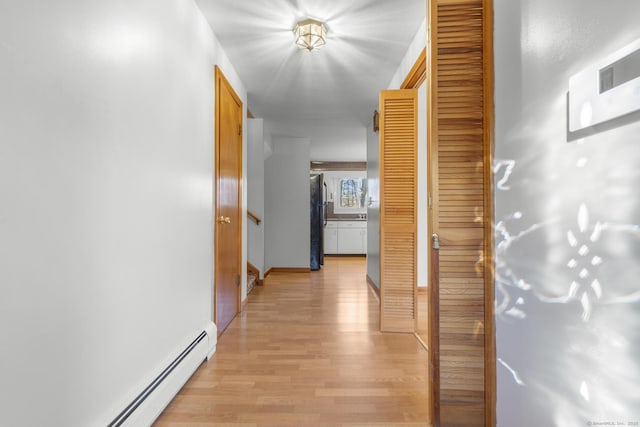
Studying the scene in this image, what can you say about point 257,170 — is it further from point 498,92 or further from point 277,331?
point 498,92

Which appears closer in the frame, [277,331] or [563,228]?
[563,228]

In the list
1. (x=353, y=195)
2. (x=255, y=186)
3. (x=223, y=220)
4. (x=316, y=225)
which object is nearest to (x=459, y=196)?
(x=223, y=220)

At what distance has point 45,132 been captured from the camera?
911mm

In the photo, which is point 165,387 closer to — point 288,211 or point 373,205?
point 373,205

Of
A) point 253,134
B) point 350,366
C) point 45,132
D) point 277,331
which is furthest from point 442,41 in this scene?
point 253,134

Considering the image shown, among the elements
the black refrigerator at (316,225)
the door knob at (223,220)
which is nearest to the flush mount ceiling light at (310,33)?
the door knob at (223,220)

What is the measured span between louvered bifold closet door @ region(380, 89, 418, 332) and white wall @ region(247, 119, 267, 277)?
2265 millimetres

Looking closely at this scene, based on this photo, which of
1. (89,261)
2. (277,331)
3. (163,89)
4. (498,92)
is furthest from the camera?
(277,331)

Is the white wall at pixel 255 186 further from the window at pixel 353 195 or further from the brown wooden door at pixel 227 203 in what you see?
the window at pixel 353 195

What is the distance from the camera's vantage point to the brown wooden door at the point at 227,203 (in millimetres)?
2449

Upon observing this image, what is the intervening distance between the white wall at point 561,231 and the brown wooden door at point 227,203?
1919 millimetres

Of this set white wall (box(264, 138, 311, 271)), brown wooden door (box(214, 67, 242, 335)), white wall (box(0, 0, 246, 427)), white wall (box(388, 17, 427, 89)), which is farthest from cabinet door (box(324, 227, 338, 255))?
white wall (box(0, 0, 246, 427))

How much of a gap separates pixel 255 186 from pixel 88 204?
3.56 metres

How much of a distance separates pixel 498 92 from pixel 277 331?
229 centimetres
